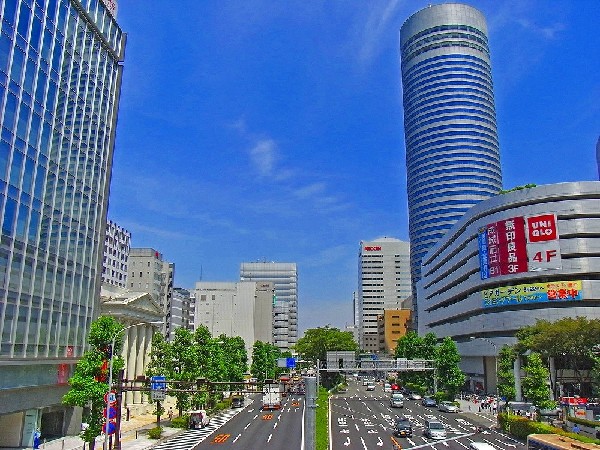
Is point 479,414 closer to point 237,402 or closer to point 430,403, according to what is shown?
point 430,403

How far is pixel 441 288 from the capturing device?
143 m

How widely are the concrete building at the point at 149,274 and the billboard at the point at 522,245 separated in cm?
10795

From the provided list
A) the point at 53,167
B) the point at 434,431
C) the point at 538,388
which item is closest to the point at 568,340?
the point at 538,388

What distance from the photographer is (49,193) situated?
47156 millimetres

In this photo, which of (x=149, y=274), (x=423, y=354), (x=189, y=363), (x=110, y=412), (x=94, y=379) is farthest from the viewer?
(x=149, y=274)

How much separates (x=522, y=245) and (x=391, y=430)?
5160cm

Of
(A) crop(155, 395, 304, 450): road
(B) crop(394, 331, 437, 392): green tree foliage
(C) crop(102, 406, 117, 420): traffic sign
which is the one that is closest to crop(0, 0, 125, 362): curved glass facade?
(C) crop(102, 406, 117, 420): traffic sign

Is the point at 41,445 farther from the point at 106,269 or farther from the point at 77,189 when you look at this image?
the point at 106,269

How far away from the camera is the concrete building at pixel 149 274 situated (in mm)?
170250

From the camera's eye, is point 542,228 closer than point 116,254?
Yes

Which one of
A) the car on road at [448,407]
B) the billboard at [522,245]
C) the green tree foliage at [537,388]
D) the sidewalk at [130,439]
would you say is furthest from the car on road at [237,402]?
the billboard at [522,245]

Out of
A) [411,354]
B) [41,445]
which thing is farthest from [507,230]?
[41,445]

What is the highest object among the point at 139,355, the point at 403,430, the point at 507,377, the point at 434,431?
the point at 139,355

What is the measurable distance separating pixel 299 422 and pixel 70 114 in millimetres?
46218
